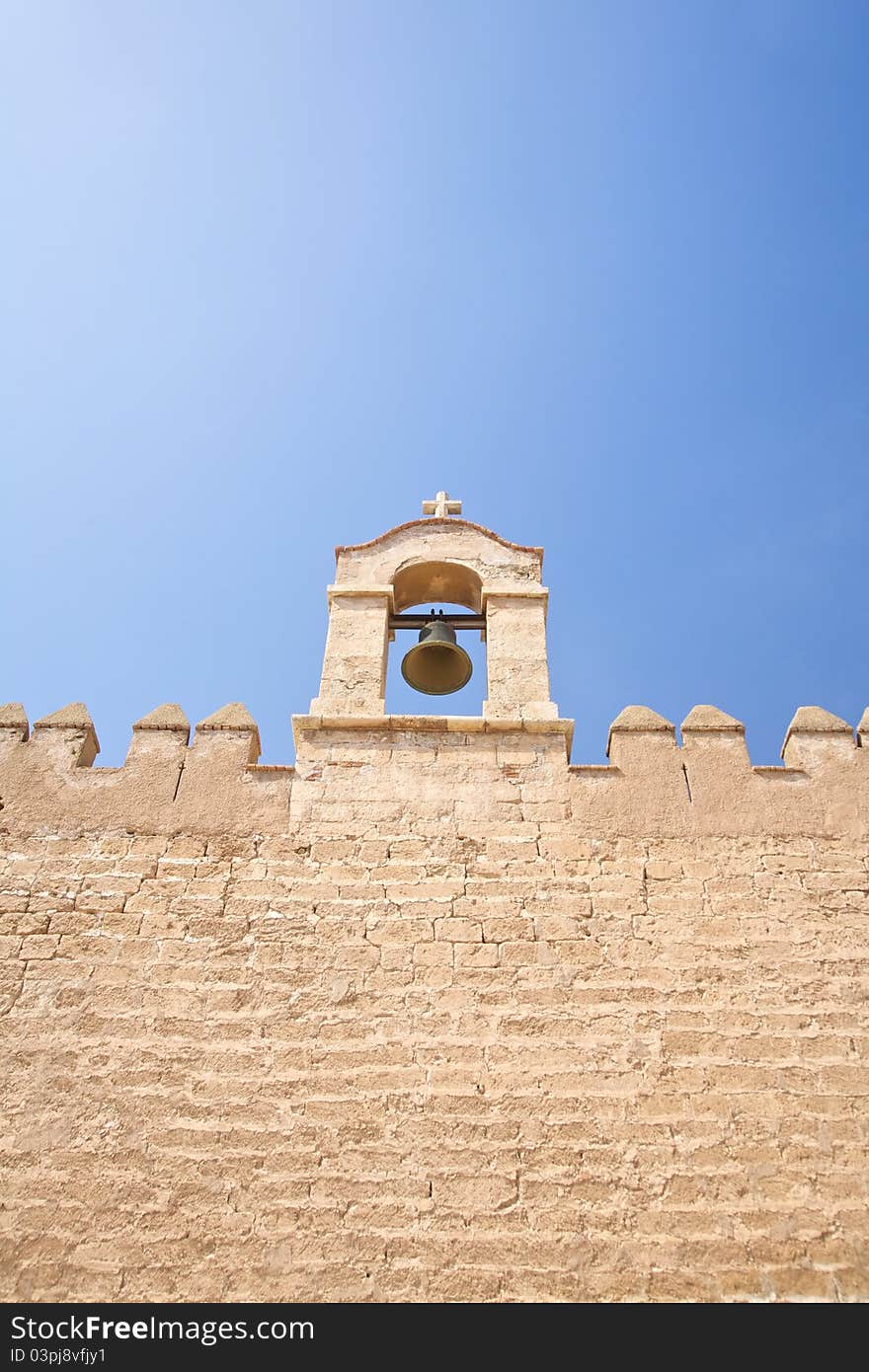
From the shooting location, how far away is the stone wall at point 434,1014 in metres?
3.90

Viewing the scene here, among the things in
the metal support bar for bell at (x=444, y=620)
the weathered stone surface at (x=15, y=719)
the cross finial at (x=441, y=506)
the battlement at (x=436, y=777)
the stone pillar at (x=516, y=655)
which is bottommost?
the battlement at (x=436, y=777)

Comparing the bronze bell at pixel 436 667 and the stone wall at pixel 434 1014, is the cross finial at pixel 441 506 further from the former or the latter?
the stone wall at pixel 434 1014

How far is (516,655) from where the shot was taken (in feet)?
20.7

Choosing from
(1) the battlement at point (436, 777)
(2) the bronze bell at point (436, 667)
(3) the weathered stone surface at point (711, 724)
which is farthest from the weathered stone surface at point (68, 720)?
(3) the weathered stone surface at point (711, 724)

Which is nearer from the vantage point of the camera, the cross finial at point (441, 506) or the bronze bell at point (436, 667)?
the bronze bell at point (436, 667)

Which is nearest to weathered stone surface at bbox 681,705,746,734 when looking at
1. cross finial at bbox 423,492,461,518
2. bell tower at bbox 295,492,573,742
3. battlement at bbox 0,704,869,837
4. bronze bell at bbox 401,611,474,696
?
battlement at bbox 0,704,869,837

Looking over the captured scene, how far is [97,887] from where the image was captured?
16.8 ft

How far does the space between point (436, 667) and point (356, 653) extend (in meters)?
0.69

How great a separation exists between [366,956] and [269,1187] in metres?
1.14

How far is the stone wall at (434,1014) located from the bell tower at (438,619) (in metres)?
0.23

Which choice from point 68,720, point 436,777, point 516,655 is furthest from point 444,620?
point 68,720

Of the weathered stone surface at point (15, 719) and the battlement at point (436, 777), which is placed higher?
the weathered stone surface at point (15, 719)
